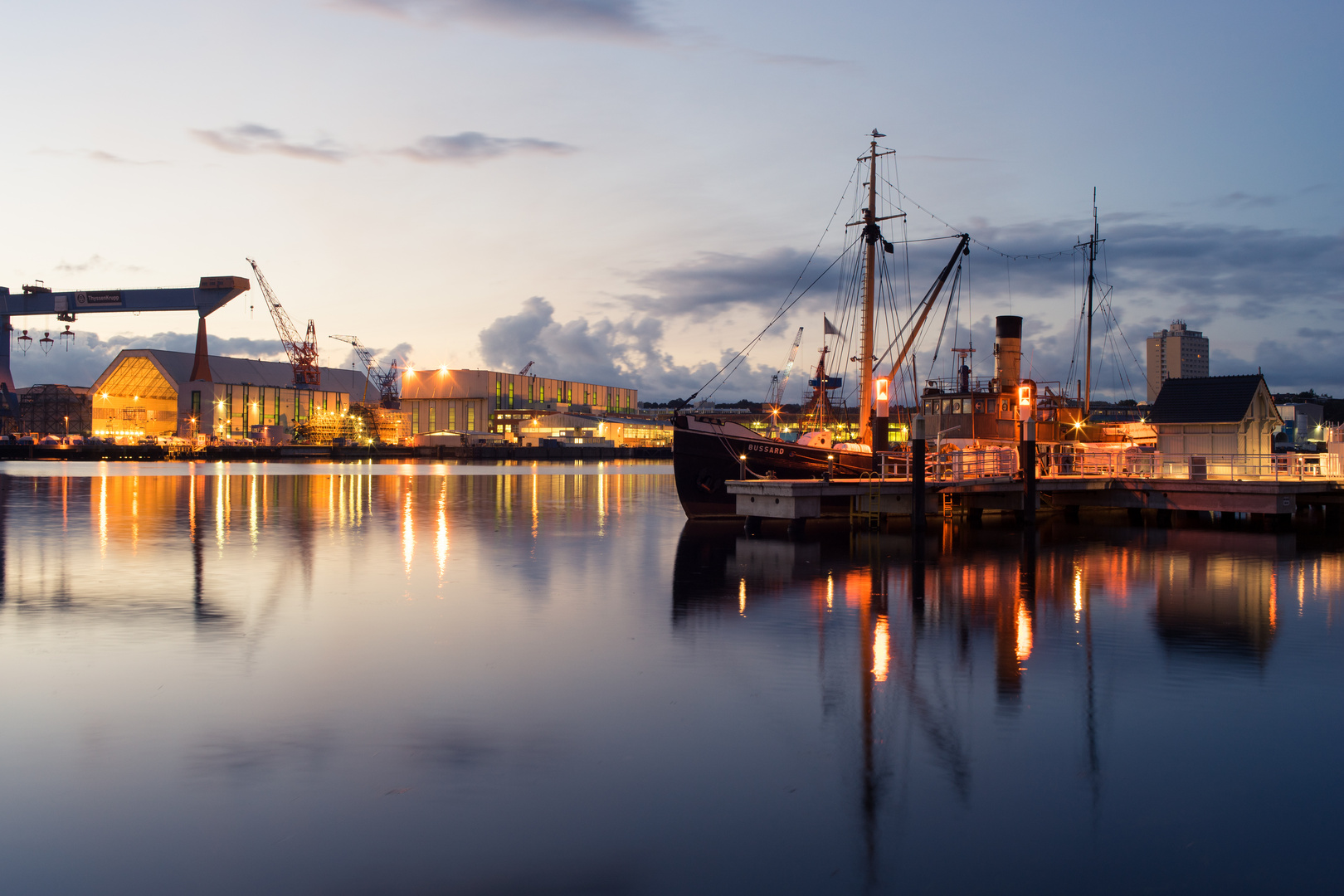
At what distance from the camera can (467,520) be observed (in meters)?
39.1

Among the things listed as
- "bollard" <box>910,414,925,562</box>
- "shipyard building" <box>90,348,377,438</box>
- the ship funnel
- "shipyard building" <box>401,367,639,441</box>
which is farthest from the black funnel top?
"shipyard building" <box>401,367,639,441</box>

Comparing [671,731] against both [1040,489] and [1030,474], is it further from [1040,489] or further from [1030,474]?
[1040,489]

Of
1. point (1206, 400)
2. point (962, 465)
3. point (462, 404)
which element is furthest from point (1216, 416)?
point (462, 404)

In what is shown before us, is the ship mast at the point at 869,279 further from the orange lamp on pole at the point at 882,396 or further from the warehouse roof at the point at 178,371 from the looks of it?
the warehouse roof at the point at 178,371

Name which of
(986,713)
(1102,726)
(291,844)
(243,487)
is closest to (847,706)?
(986,713)

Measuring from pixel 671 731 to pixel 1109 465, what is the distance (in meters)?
32.9

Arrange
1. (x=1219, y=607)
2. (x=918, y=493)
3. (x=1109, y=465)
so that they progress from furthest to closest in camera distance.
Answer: (x=1109, y=465)
(x=918, y=493)
(x=1219, y=607)

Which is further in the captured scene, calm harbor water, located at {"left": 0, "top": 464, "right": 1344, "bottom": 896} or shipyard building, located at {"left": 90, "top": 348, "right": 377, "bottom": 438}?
shipyard building, located at {"left": 90, "top": 348, "right": 377, "bottom": 438}

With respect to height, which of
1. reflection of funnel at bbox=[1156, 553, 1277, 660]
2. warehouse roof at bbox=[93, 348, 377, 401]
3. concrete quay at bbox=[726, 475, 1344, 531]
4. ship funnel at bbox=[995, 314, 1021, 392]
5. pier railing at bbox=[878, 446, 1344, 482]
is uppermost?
warehouse roof at bbox=[93, 348, 377, 401]

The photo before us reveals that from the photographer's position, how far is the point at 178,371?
487ft

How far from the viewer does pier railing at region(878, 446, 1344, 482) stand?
3419cm

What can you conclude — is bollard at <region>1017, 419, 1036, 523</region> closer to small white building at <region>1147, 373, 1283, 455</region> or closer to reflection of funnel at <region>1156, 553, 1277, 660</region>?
reflection of funnel at <region>1156, 553, 1277, 660</region>

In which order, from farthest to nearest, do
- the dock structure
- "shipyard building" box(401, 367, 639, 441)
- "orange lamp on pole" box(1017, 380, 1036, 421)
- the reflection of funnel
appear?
"shipyard building" box(401, 367, 639, 441) < "orange lamp on pole" box(1017, 380, 1036, 421) < the dock structure < the reflection of funnel

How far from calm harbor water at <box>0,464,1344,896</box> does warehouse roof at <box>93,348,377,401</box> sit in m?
140
